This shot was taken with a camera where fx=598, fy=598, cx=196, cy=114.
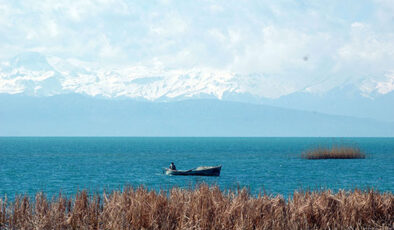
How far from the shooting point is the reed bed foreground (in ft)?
51.7

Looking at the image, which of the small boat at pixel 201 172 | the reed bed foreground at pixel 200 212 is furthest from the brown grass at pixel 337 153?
the reed bed foreground at pixel 200 212

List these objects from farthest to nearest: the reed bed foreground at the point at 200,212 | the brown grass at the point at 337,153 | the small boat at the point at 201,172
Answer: the brown grass at the point at 337,153, the small boat at the point at 201,172, the reed bed foreground at the point at 200,212

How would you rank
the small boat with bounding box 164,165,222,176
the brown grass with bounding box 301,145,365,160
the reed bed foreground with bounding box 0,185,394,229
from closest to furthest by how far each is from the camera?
the reed bed foreground with bounding box 0,185,394,229, the small boat with bounding box 164,165,222,176, the brown grass with bounding box 301,145,365,160

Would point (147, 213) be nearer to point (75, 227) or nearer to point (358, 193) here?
point (75, 227)

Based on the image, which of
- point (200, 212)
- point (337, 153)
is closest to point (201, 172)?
point (337, 153)

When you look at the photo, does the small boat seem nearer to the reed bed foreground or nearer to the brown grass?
the brown grass

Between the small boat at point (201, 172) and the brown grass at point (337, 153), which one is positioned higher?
the brown grass at point (337, 153)

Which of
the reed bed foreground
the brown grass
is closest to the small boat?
the brown grass

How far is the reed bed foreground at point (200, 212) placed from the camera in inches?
621

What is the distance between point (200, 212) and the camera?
16062 mm

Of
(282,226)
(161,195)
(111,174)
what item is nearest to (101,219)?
(161,195)

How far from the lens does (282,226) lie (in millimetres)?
15508

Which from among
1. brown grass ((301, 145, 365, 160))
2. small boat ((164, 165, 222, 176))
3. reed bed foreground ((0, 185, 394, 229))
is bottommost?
small boat ((164, 165, 222, 176))

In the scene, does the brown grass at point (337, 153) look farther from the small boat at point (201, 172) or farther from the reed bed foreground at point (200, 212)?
the reed bed foreground at point (200, 212)
